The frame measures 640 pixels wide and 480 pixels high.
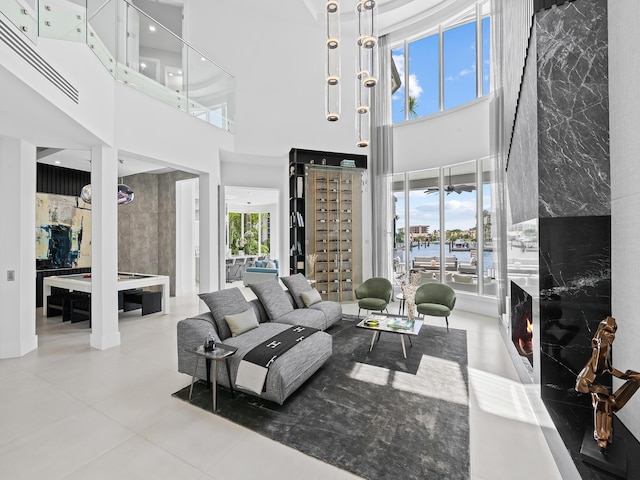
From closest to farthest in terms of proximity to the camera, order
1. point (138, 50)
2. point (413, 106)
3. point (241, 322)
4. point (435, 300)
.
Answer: point (241, 322) → point (138, 50) → point (435, 300) → point (413, 106)

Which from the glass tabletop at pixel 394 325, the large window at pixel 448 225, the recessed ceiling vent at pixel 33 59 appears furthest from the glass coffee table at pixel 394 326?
the recessed ceiling vent at pixel 33 59

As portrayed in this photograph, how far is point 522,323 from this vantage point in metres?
3.56

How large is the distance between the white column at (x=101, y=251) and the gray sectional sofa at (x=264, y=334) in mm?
1868

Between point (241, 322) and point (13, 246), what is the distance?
3.37 metres

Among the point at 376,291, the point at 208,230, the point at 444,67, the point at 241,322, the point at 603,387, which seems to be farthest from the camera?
the point at 444,67

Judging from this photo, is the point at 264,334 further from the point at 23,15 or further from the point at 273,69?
the point at 273,69

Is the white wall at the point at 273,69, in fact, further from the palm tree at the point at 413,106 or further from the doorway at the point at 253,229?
the doorway at the point at 253,229

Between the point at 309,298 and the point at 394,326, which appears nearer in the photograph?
the point at 394,326

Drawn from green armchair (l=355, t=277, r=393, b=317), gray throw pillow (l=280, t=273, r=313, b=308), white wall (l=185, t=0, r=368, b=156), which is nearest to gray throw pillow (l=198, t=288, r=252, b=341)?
gray throw pillow (l=280, t=273, r=313, b=308)

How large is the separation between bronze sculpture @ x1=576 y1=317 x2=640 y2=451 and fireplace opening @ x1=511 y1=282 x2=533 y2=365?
1461 millimetres

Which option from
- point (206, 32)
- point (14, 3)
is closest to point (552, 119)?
point (14, 3)

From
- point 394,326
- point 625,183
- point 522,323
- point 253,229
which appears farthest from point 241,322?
point 253,229

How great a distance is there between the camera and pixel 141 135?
16.3 ft

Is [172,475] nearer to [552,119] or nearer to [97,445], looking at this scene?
[97,445]
